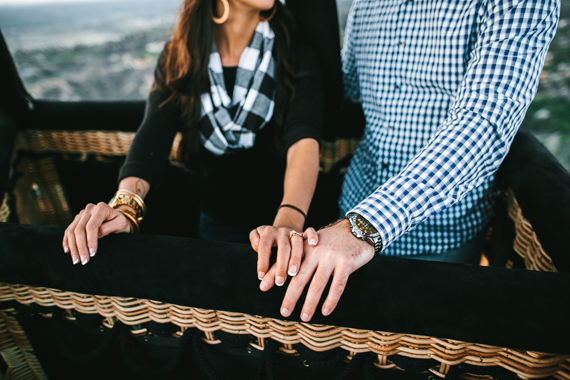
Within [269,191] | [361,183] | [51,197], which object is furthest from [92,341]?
[51,197]

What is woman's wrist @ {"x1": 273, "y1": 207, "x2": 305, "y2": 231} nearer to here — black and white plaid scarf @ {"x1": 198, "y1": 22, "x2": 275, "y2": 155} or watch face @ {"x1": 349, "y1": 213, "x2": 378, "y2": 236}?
watch face @ {"x1": 349, "y1": 213, "x2": 378, "y2": 236}

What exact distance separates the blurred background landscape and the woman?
1.79 ft

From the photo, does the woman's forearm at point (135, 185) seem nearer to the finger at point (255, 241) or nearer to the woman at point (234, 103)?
the woman at point (234, 103)

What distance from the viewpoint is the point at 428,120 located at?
0.98m

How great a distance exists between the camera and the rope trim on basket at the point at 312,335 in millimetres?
533

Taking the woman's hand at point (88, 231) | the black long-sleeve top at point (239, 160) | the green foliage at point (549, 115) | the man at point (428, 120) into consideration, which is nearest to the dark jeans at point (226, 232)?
the black long-sleeve top at point (239, 160)

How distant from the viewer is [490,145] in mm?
726

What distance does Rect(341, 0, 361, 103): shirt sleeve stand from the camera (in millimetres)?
1226

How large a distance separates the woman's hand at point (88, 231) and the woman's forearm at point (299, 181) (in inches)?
15.9

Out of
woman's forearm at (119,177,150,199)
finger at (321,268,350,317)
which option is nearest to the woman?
woman's forearm at (119,177,150,199)

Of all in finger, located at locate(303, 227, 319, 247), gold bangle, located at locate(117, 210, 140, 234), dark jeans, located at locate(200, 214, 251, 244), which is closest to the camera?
finger, located at locate(303, 227, 319, 247)

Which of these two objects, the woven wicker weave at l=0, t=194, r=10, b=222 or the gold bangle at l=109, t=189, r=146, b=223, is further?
the woven wicker weave at l=0, t=194, r=10, b=222

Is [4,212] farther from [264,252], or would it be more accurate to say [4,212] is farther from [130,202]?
[264,252]

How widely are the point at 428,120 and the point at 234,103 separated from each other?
0.64 meters
